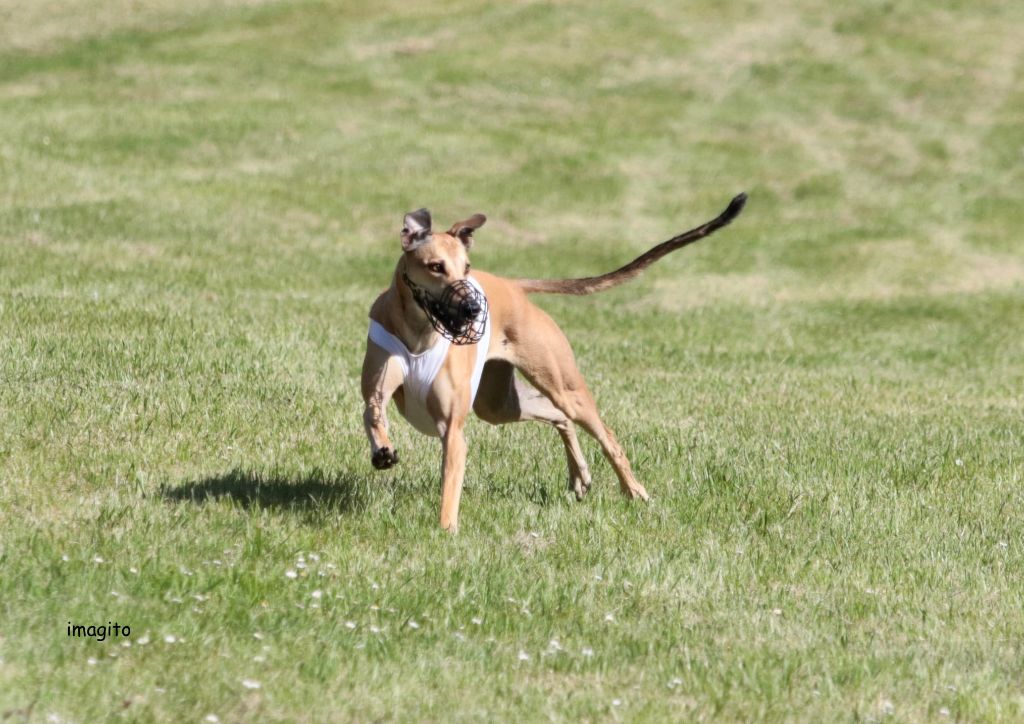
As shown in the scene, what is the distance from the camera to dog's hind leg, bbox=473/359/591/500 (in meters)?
9.29

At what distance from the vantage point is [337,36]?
136 feet

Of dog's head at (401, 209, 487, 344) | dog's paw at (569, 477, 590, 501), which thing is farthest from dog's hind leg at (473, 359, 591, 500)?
dog's head at (401, 209, 487, 344)

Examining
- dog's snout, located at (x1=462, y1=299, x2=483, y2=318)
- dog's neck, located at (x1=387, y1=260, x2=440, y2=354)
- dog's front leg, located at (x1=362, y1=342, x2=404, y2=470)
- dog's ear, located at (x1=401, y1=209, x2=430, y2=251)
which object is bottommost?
dog's front leg, located at (x1=362, y1=342, x2=404, y2=470)

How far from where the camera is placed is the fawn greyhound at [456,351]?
25.1 feet

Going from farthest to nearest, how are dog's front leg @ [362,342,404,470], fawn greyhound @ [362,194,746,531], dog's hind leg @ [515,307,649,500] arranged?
1. dog's hind leg @ [515,307,649,500]
2. dog's front leg @ [362,342,404,470]
3. fawn greyhound @ [362,194,746,531]

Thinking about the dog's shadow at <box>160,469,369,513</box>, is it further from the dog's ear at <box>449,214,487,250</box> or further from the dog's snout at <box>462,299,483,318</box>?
the dog's ear at <box>449,214,487,250</box>

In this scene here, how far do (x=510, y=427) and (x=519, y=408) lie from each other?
2.18 m

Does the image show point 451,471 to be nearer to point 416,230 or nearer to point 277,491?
point 277,491

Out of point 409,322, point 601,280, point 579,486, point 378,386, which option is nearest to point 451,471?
point 378,386

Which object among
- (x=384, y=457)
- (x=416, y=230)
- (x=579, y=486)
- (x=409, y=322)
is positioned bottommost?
(x=579, y=486)

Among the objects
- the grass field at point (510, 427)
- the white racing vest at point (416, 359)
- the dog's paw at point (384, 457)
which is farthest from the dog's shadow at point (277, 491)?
the white racing vest at point (416, 359)

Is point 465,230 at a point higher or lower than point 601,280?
higher

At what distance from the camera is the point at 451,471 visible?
26.4 ft

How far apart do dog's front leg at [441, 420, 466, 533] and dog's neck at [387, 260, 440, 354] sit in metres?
0.50
